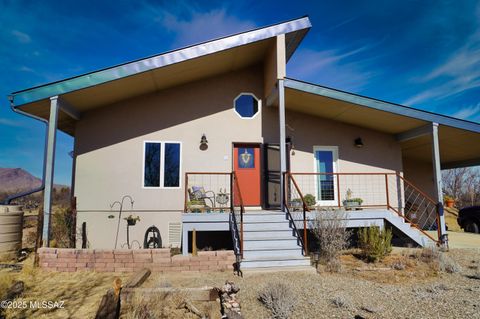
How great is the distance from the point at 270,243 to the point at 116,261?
2.95m

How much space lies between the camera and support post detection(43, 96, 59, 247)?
586 centimetres

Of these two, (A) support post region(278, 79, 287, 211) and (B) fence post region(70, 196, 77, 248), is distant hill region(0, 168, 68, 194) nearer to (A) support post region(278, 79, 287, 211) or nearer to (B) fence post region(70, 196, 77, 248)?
(B) fence post region(70, 196, 77, 248)

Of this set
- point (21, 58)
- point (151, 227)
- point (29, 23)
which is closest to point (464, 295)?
point (151, 227)

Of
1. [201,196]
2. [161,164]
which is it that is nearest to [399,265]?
[201,196]

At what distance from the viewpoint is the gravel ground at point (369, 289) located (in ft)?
12.0

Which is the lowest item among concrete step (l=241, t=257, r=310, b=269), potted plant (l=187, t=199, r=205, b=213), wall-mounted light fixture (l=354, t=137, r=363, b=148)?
concrete step (l=241, t=257, r=310, b=269)

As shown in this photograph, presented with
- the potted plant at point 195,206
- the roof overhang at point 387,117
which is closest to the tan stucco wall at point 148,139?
the potted plant at point 195,206

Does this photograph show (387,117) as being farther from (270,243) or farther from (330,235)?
(270,243)

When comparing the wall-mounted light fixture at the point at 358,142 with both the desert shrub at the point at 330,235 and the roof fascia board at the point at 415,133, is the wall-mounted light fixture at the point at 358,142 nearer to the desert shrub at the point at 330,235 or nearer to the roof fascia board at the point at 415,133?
the roof fascia board at the point at 415,133

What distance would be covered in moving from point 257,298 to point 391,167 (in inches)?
267

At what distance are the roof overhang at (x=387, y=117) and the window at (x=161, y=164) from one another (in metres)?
3.45

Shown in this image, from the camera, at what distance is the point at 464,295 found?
4207 millimetres

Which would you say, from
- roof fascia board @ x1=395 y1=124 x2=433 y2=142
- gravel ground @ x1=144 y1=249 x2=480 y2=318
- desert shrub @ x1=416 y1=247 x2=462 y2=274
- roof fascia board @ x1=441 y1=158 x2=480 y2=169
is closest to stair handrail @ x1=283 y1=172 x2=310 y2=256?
gravel ground @ x1=144 y1=249 x2=480 y2=318

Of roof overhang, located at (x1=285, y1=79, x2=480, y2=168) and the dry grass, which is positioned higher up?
roof overhang, located at (x1=285, y1=79, x2=480, y2=168)
